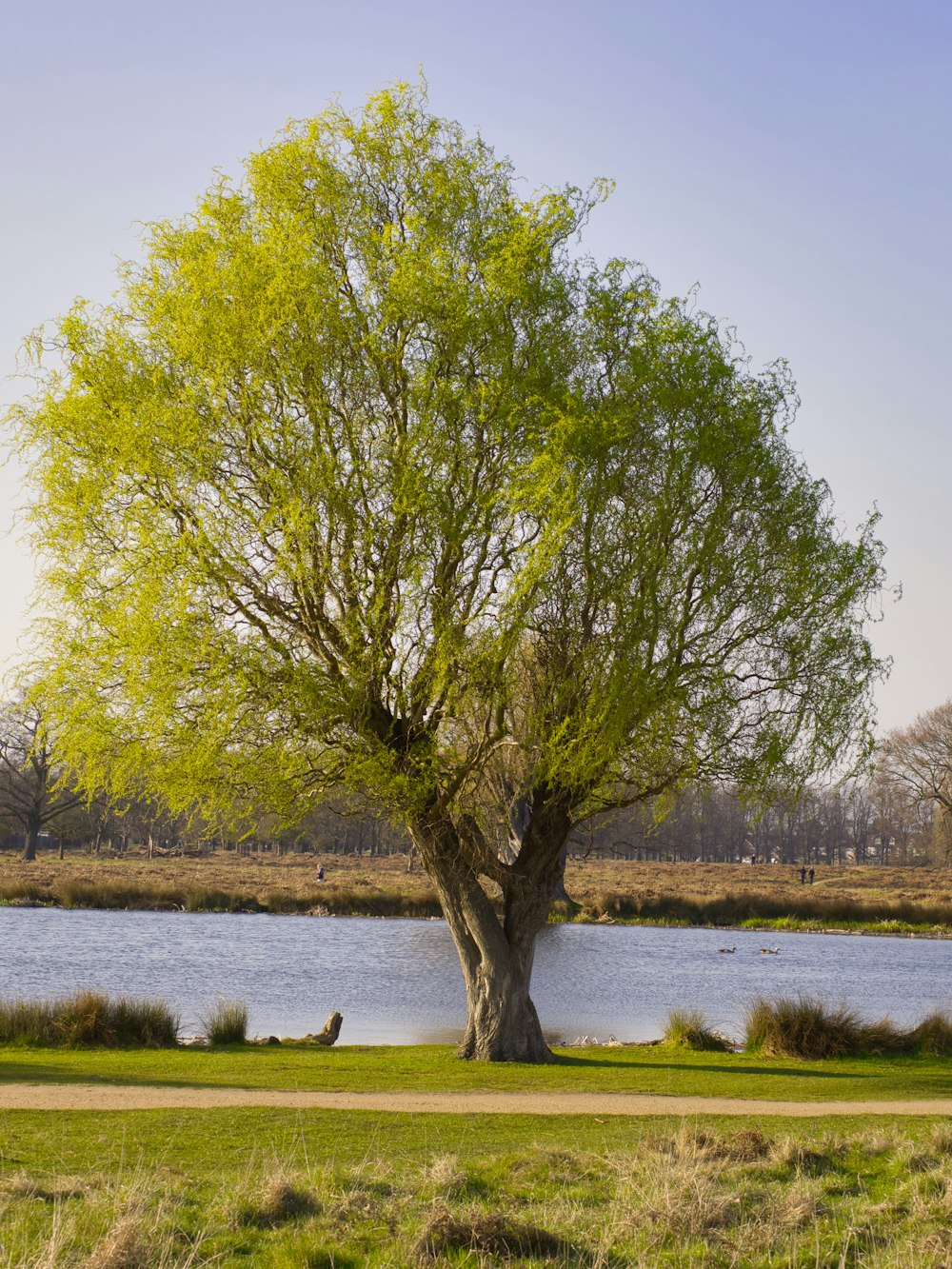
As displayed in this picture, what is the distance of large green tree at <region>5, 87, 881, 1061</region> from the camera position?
50.0ft

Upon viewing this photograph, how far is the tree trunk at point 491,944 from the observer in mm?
17297

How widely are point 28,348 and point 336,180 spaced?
4701 mm

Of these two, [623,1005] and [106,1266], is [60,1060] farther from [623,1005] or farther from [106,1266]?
[623,1005]

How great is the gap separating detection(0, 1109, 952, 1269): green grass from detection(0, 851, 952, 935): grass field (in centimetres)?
3874

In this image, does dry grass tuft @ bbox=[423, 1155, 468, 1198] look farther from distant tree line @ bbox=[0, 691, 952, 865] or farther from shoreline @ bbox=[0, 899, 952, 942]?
shoreline @ bbox=[0, 899, 952, 942]

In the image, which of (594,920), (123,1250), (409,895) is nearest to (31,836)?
(409,895)

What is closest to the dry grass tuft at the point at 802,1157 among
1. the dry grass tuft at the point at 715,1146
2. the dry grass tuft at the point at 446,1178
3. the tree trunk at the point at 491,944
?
the dry grass tuft at the point at 715,1146

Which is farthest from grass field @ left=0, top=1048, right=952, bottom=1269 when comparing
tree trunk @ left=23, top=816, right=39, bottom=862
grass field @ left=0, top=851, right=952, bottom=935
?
tree trunk @ left=23, top=816, right=39, bottom=862

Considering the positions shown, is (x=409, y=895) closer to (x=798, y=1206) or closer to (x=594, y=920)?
(x=594, y=920)

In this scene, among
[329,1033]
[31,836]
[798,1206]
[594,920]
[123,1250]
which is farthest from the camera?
[31,836]

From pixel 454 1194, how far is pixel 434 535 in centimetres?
885

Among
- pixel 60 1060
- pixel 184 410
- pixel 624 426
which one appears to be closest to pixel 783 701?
pixel 624 426

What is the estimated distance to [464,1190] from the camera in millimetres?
8195

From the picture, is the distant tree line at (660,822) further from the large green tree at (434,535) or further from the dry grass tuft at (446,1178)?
the dry grass tuft at (446,1178)
